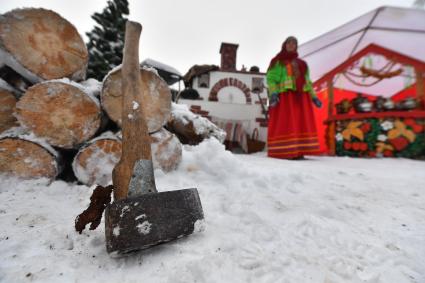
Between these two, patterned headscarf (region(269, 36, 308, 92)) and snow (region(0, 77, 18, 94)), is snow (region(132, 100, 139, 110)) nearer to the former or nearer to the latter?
snow (region(0, 77, 18, 94))

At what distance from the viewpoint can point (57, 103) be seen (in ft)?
4.22

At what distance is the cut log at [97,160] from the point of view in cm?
134

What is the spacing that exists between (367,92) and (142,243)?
7243 millimetres

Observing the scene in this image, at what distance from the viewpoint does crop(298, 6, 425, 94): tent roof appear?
4.63m

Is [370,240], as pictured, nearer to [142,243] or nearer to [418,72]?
[142,243]

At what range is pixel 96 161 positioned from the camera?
1.35 metres

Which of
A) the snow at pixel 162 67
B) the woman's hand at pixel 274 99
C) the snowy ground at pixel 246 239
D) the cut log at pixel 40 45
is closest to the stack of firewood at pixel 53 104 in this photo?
the cut log at pixel 40 45

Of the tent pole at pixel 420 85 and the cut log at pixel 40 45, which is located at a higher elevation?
the tent pole at pixel 420 85

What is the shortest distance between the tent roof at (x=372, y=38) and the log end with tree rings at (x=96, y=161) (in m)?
5.13

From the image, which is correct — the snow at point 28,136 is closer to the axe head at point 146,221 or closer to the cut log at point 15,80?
the cut log at point 15,80

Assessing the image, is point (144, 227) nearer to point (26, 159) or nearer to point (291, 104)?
point (26, 159)

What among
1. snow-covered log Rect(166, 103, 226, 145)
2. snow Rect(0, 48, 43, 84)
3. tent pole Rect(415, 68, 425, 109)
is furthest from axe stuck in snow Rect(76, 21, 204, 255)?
tent pole Rect(415, 68, 425, 109)

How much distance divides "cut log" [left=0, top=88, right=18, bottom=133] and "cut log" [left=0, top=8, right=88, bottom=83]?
154mm

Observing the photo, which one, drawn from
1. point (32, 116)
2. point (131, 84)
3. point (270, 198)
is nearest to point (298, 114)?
point (270, 198)
